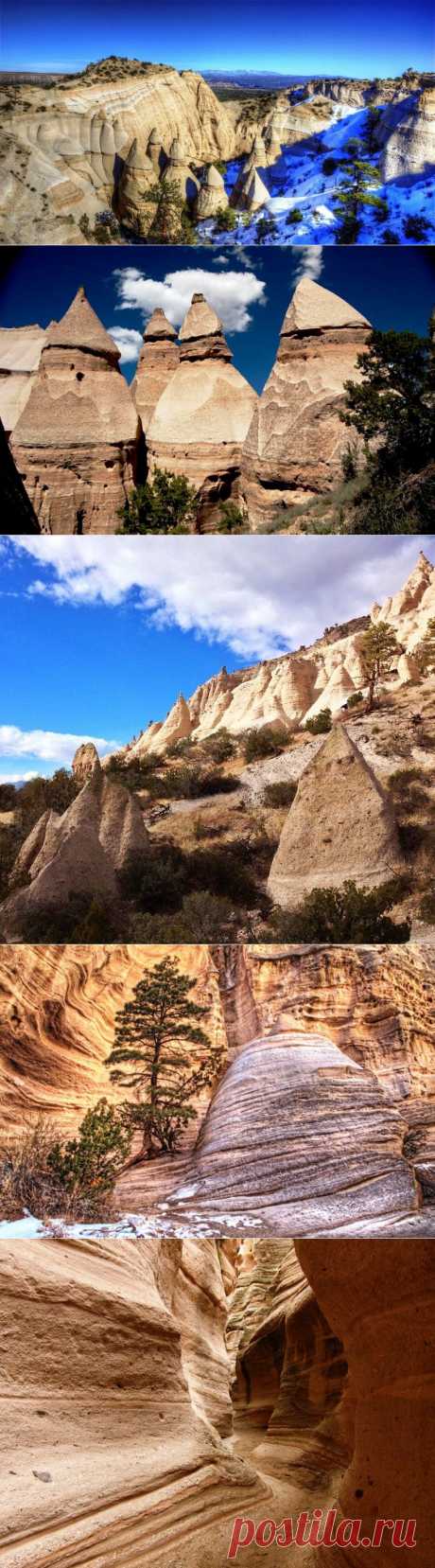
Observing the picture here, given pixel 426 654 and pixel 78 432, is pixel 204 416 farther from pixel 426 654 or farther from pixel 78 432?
pixel 426 654

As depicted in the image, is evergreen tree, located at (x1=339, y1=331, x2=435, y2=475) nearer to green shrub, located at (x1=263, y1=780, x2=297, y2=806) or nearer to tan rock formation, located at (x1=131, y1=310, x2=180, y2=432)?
tan rock formation, located at (x1=131, y1=310, x2=180, y2=432)

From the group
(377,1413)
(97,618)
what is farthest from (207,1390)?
(97,618)

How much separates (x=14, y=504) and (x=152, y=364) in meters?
0.98

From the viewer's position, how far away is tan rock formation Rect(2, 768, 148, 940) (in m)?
3.82

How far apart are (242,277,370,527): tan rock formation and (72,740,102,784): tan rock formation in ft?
3.86

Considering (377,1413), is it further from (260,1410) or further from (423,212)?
(423,212)

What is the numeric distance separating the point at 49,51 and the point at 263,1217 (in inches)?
191

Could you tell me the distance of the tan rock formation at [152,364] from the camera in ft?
14.3

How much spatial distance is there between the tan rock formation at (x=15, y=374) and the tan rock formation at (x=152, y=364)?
1.47 feet

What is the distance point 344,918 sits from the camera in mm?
3775

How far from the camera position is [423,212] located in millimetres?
4340

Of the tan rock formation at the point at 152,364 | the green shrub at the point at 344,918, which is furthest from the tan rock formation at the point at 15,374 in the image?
the green shrub at the point at 344,918

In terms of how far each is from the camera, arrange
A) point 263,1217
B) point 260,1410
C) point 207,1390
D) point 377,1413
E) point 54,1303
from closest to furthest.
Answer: point 263,1217 < point 54,1303 < point 377,1413 < point 207,1390 < point 260,1410

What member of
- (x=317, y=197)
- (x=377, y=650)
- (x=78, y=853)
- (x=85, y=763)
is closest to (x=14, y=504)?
(x=85, y=763)
